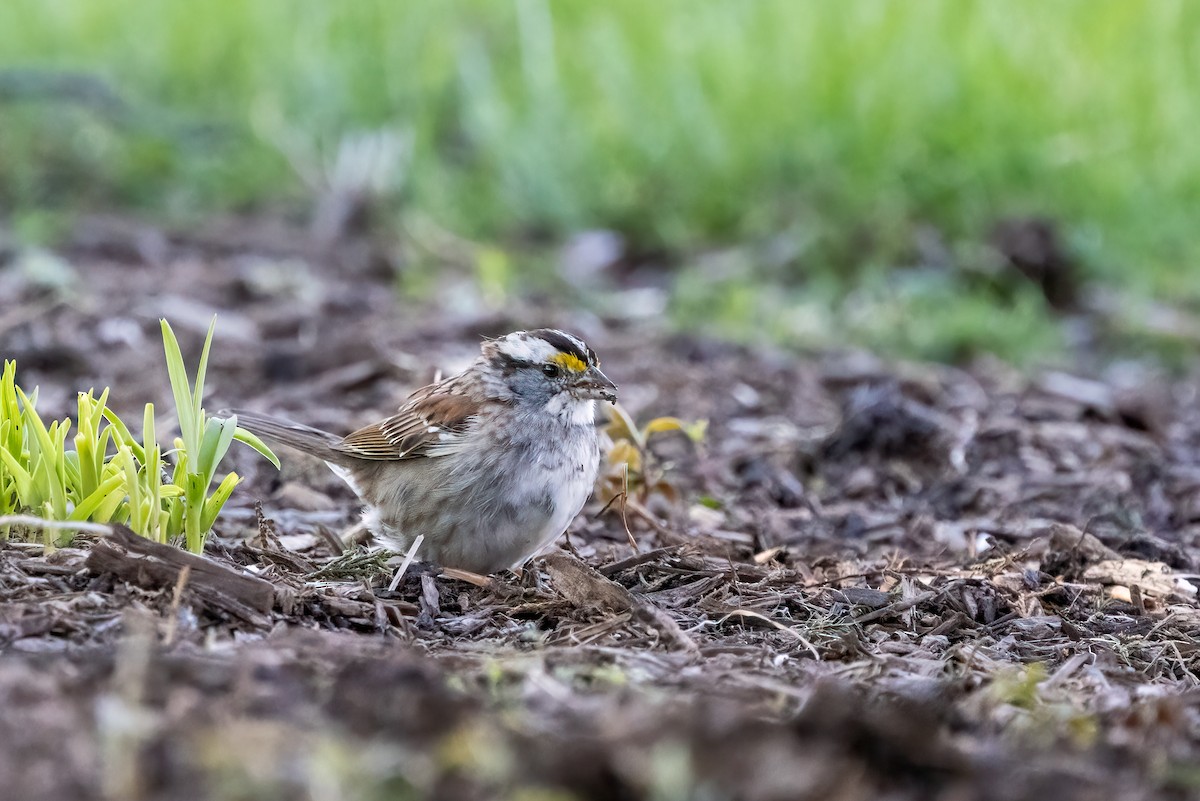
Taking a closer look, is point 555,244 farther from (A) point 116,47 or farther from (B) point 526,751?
(B) point 526,751

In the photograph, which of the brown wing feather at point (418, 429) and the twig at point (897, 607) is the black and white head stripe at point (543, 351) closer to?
the brown wing feather at point (418, 429)

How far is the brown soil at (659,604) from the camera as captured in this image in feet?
8.46

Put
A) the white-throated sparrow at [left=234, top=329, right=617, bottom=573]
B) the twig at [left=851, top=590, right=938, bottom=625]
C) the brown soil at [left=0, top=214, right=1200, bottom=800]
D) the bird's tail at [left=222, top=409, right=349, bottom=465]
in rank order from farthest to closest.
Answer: the bird's tail at [left=222, top=409, right=349, bottom=465], the white-throated sparrow at [left=234, top=329, right=617, bottom=573], the twig at [left=851, top=590, right=938, bottom=625], the brown soil at [left=0, top=214, right=1200, bottom=800]

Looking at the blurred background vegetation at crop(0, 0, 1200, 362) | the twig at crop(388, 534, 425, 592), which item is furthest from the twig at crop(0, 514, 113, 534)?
the blurred background vegetation at crop(0, 0, 1200, 362)

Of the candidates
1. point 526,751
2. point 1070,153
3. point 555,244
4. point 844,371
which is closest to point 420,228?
point 555,244

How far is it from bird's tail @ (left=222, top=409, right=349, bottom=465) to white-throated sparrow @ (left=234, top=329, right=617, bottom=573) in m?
0.10

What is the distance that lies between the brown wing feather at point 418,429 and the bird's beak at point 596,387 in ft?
1.21

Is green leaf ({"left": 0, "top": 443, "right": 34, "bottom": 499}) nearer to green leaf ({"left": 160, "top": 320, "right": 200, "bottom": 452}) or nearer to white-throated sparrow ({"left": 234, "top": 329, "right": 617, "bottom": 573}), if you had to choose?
green leaf ({"left": 160, "top": 320, "right": 200, "bottom": 452})

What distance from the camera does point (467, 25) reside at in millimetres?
13203


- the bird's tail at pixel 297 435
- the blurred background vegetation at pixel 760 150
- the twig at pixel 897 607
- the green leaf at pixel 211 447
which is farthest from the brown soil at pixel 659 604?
the blurred background vegetation at pixel 760 150

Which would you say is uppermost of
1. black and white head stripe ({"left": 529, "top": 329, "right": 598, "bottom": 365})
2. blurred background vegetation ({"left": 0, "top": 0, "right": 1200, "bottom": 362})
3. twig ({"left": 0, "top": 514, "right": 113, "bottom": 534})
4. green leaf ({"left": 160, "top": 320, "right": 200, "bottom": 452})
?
green leaf ({"left": 160, "top": 320, "right": 200, "bottom": 452})

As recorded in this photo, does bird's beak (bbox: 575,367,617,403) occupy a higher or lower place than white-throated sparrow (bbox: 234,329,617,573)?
higher

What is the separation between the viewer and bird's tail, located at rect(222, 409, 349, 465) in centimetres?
561

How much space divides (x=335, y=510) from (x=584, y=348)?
1.27m
